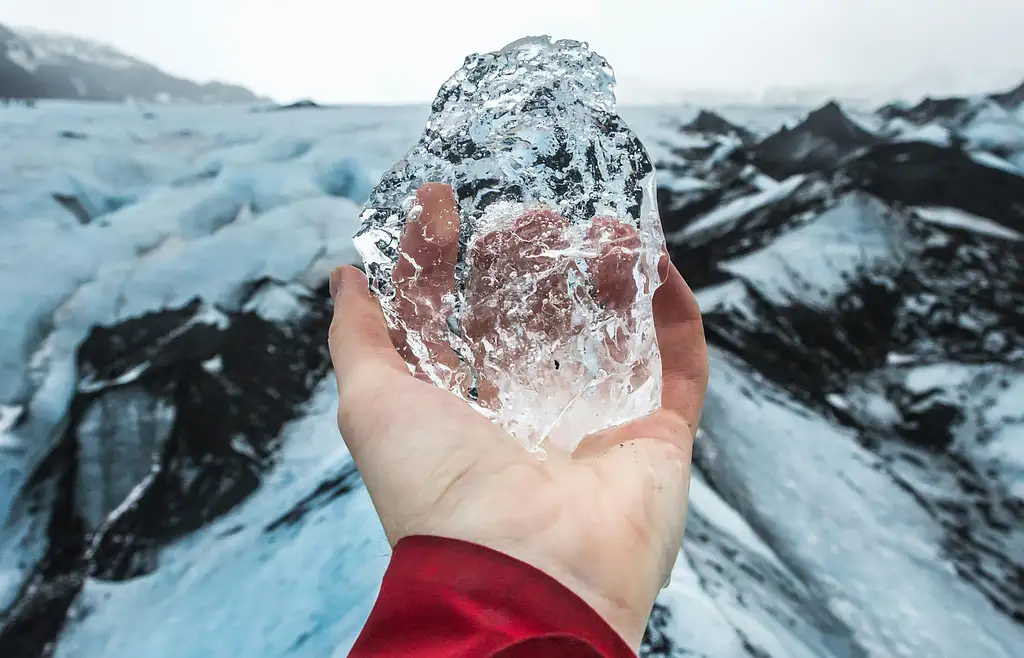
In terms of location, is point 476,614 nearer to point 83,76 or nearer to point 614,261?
point 614,261

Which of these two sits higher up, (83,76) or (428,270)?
(83,76)

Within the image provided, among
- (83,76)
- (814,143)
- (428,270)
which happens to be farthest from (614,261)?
(83,76)

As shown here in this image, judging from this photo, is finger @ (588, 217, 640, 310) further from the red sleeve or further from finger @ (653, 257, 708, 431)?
the red sleeve

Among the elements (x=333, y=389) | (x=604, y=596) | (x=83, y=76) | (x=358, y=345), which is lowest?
(x=333, y=389)

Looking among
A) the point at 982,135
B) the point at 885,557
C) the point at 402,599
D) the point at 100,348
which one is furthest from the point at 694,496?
the point at 982,135

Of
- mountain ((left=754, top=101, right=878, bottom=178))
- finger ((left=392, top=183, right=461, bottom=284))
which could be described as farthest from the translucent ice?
mountain ((left=754, top=101, right=878, bottom=178))

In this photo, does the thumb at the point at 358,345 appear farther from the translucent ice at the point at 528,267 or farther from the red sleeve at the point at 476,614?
the red sleeve at the point at 476,614

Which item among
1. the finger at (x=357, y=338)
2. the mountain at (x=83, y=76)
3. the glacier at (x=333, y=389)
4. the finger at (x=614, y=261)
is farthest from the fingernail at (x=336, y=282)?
the mountain at (x=83, y=76)
